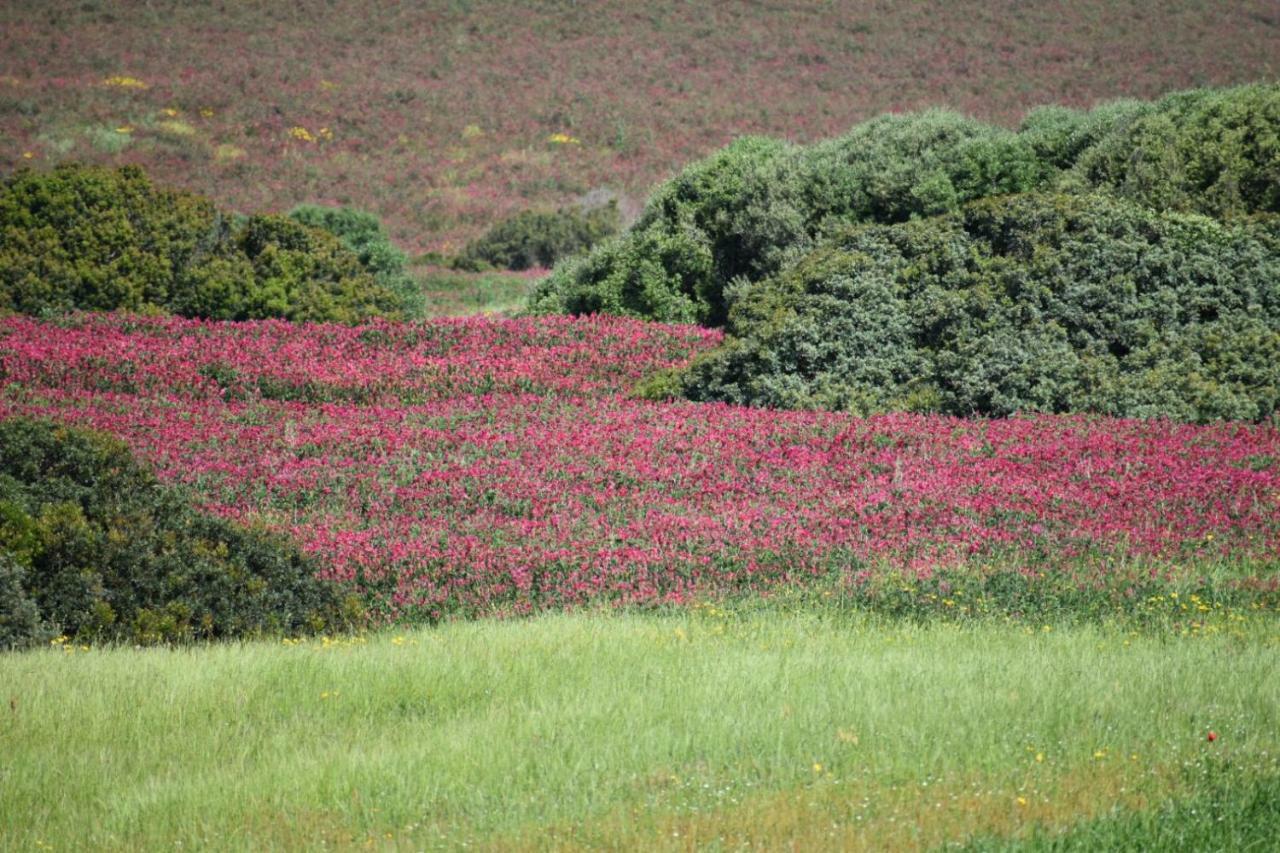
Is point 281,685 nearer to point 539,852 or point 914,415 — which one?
point 539,852

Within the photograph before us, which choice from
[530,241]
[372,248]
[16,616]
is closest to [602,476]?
[16,616]

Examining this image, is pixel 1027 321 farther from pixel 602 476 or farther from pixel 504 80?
pixel 504 80

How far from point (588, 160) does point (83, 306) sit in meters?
40.3

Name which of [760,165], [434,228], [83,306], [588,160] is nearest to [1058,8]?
[588,160]

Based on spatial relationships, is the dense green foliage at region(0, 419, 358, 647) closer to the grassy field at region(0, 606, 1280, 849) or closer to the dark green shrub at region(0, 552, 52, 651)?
the dark green shrub at region(0, 552, 52, 651)

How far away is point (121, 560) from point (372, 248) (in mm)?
21974

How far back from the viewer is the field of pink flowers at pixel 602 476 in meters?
12.1

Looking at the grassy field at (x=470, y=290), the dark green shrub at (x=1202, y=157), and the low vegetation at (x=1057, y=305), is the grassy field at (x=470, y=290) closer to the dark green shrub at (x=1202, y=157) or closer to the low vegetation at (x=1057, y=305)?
the low vegetation at (x=1057, y=305)

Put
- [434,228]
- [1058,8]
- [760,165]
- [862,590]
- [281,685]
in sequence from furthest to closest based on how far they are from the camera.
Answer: [1058,8] < [434,228] < [760,165] < [862,590] < [281,685]

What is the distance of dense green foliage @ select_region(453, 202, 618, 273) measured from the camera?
157 feet

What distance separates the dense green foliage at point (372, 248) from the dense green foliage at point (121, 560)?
57.6 feet

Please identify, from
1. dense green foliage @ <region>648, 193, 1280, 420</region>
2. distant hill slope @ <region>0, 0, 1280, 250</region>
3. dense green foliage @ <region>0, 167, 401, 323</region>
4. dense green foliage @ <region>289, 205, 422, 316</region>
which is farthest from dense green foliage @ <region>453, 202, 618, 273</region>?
dense green foliage @ <region>648, 193, 1280, 420</region>

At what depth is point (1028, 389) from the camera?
18.5 m

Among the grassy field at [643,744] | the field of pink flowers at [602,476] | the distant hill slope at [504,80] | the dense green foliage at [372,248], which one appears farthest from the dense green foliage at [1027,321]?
the distant hill slope at [504,80]
